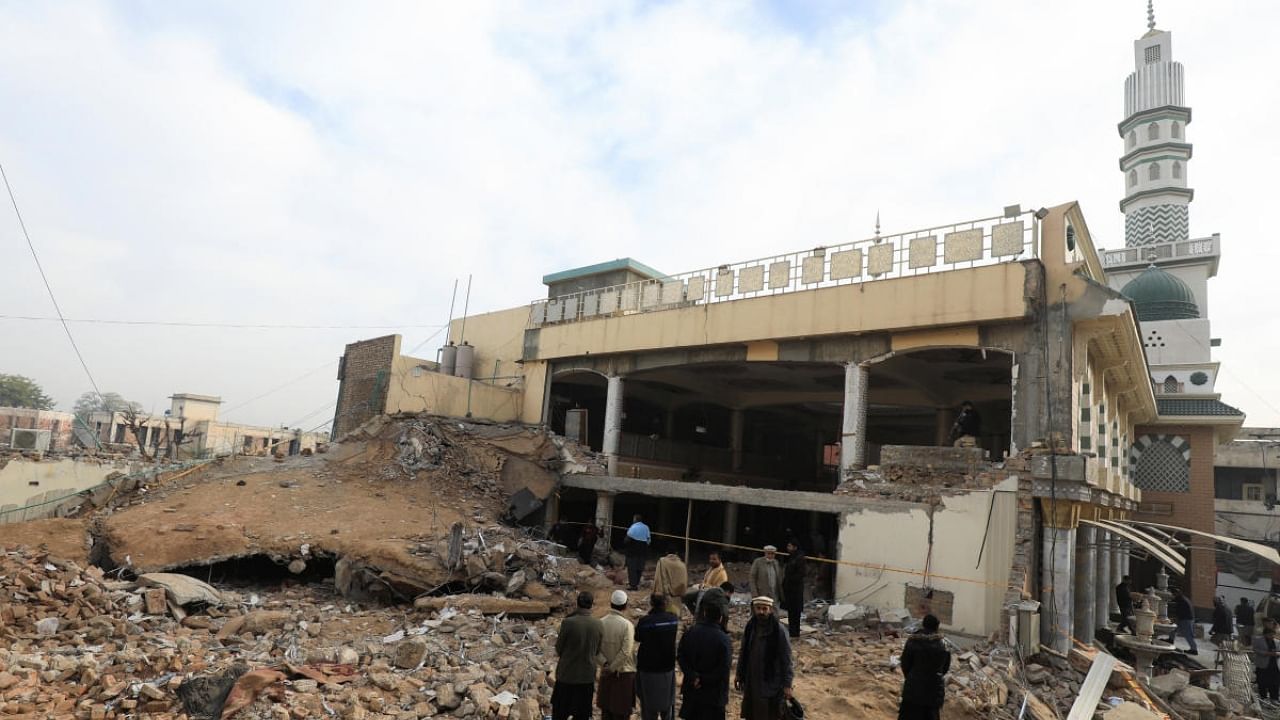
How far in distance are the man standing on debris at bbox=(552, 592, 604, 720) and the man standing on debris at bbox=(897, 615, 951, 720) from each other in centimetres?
254

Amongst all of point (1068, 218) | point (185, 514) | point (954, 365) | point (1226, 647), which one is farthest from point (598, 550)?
point (1226, 647)

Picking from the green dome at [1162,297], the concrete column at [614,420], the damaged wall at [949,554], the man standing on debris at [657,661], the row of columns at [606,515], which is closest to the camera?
the man standing on debris at [657,661]

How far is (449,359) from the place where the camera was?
25.6 m

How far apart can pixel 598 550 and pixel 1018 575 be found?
9.13 m

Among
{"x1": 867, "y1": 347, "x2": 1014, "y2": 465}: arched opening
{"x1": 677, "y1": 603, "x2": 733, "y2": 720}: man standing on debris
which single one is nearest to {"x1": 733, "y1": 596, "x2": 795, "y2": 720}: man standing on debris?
{"x1": 677, "y1": 603, "x2": 733, "y2": 720}: man standing on debris

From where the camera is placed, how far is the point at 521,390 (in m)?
22.7

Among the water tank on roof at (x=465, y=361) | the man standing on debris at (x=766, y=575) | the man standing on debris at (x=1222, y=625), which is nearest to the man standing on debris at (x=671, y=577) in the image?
the man standing on debris at (x=766, y=575)

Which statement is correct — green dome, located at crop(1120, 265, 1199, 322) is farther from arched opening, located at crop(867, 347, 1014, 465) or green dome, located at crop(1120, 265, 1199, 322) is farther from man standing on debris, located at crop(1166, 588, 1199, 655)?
man standing on debris, located at crop(1166, 588, 1199, 655)

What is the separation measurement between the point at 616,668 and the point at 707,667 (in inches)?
36.6

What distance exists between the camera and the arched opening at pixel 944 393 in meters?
16.8

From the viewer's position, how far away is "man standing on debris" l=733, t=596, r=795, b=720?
5453mm

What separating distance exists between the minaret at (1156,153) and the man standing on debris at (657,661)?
3743cm

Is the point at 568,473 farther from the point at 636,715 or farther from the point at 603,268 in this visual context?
the point at 636,715

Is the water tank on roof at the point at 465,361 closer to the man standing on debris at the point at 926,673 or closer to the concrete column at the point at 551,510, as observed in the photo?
the concrete column at the point at 551,510
